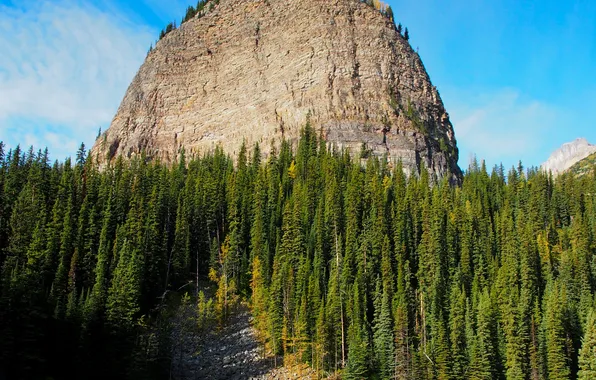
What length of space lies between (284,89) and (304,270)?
6629cm

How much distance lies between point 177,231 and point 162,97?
7321cm

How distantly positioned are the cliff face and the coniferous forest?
62.8ft

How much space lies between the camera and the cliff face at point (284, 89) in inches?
4961

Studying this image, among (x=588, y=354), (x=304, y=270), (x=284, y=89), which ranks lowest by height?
(x=588, y=354)

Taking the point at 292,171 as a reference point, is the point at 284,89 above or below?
above

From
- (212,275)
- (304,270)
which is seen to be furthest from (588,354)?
(212,275)

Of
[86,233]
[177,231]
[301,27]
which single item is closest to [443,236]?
[177,231]

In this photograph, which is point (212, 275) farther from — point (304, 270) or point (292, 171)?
point (292, 171)

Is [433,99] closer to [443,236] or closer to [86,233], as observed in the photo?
[443,236]

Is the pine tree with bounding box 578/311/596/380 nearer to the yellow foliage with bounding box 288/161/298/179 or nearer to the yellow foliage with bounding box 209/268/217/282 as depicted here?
the yellow foliage with bounding box 209/268/217/282

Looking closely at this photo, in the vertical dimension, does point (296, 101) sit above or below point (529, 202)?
above

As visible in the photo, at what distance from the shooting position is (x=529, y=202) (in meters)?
102

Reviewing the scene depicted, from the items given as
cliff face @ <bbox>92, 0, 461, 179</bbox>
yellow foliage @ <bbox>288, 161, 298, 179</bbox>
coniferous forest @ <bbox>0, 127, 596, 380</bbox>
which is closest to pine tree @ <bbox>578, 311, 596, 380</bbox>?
coniferous forest @ <bbox>0, 127, 596, 380</bbox>

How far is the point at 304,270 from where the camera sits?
250 feet
